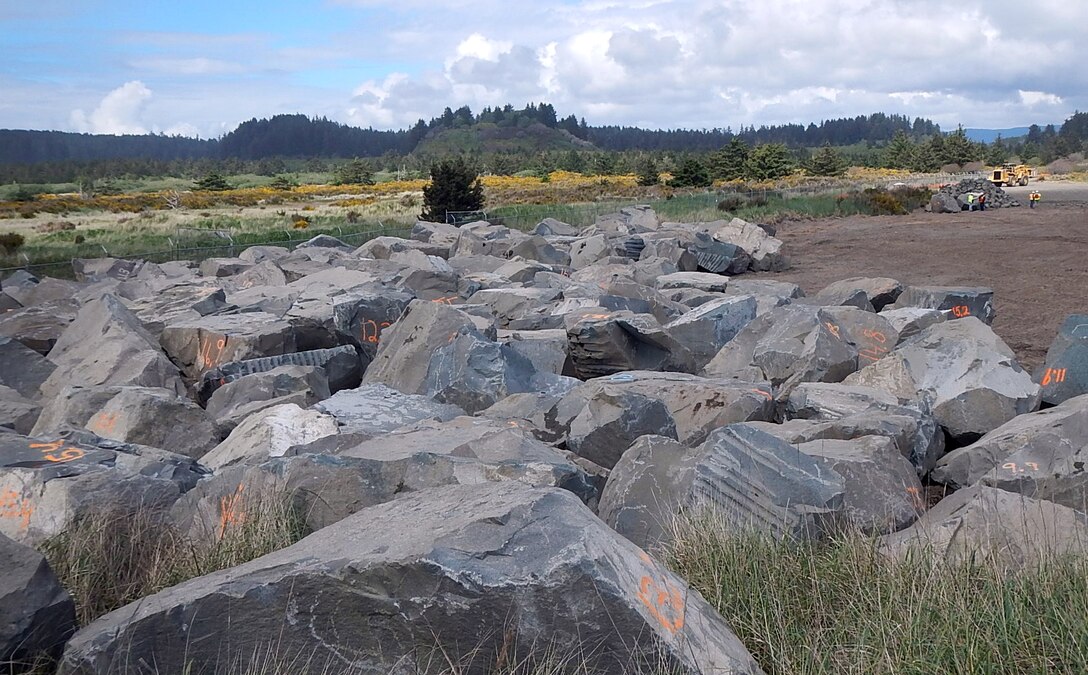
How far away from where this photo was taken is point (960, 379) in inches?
309

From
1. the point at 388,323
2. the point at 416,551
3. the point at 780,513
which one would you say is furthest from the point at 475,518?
the point at 388,323

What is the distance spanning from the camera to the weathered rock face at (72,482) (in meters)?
4.48

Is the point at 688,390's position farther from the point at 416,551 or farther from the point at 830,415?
the point at 416,551

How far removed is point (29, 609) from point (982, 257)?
959 inches

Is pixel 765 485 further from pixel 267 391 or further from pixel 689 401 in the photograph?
pixel 267 391

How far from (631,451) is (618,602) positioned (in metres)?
2.31

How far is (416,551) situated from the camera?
2.94 m

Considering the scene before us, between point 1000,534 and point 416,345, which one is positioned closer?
point 1000,534

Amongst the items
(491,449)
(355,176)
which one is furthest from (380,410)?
(355,176)

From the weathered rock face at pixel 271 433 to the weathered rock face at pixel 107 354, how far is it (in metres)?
2.47

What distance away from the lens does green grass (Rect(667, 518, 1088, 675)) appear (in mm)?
2828

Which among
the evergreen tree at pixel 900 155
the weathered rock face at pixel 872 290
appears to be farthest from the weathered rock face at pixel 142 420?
the evergreen tree at pixel 900 155

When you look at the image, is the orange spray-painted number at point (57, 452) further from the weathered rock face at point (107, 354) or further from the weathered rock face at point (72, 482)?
the weathered rock face at point (107, 354)

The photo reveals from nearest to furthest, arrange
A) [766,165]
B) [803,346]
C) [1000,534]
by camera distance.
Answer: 1. [1000,534]
2. [803,346]
3. [766,165]
